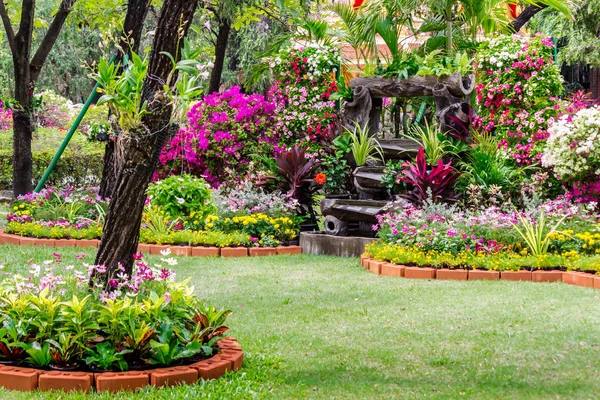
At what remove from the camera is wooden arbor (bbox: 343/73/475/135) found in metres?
11.6

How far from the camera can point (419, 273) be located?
9.24 m

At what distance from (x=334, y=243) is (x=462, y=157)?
6.89ft

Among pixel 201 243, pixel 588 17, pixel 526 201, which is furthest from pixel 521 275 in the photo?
pixel 588 17

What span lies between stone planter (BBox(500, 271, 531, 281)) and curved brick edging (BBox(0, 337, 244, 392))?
4641 millimetres

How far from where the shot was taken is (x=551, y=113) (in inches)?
453

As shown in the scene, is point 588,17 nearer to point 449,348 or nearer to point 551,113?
point 551,113

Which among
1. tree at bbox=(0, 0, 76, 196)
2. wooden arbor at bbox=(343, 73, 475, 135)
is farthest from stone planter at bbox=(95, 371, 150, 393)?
tree at bbox=(0, 0, 76, 196)

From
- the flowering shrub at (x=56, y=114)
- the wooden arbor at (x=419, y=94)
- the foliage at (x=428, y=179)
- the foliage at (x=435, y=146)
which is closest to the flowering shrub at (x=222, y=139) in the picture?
the wooden arbor at (x=419, y=94)

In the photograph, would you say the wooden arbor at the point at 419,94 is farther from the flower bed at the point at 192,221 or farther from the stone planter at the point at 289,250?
the stone planter at the point at 289,250

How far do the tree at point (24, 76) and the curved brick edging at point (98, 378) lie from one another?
880cm

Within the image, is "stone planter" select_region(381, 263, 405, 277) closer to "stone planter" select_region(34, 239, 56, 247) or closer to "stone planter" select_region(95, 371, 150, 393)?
"stone planter" select_region(34, 239, 56, 247)

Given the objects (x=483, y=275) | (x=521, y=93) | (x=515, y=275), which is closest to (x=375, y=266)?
(x=483, y=275)

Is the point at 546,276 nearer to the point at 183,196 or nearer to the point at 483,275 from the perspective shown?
the point at 483,275

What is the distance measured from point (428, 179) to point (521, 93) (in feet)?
6.47
